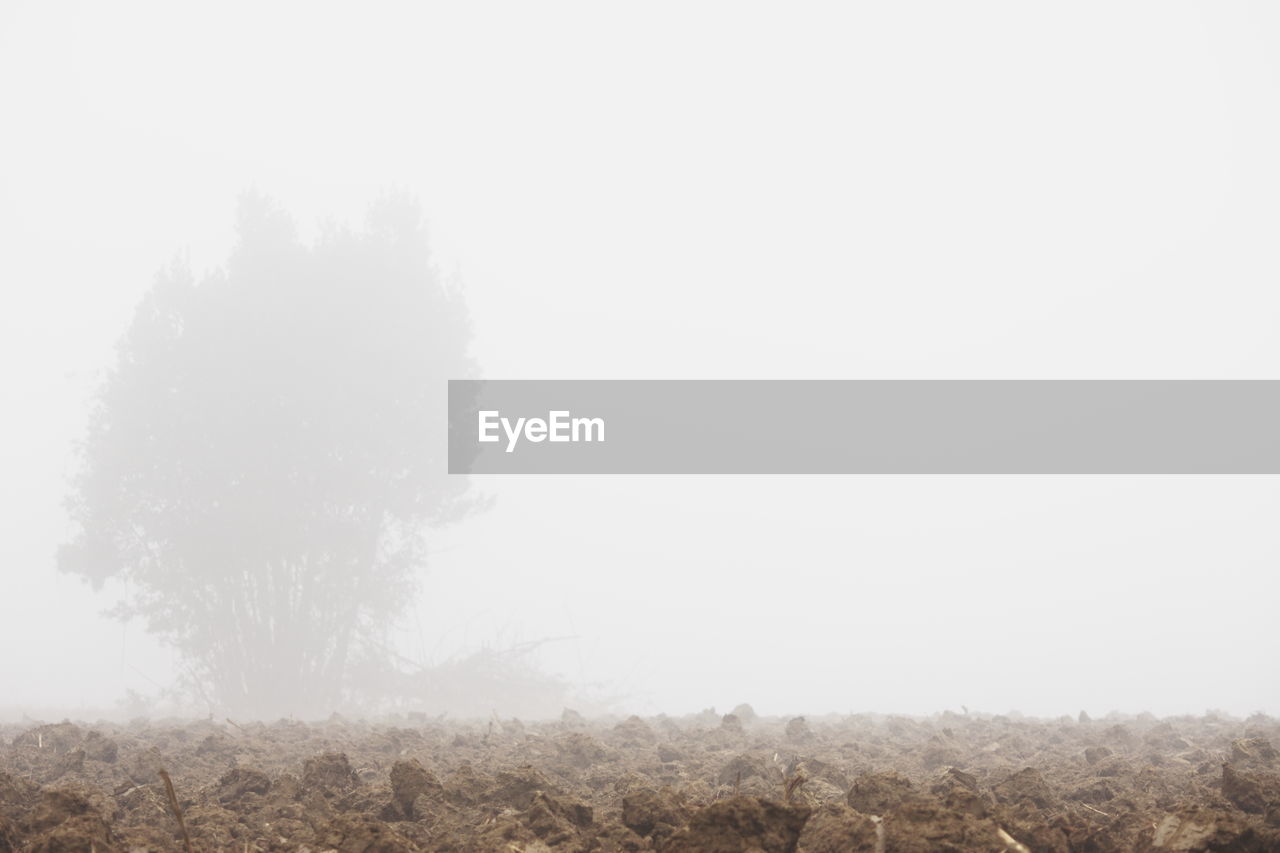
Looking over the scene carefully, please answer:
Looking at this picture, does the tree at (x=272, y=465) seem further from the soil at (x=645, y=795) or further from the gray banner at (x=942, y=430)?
the gray banner at (x=942, y=430)

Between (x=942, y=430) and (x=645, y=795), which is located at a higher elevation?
(x=942, y=430)

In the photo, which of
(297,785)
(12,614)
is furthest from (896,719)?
(12,614)

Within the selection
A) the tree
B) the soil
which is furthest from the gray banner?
the soil

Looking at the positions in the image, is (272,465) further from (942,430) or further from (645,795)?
(942,430)

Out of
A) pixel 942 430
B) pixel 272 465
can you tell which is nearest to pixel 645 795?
pixel 272 465

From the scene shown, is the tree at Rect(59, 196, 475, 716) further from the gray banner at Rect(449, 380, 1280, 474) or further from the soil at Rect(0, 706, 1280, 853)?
the gray banner at Rect(449, 380, 1280, 474)

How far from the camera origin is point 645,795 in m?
2.72

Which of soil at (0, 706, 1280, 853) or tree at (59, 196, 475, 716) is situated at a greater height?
tree at (59, 196, 475, 716)

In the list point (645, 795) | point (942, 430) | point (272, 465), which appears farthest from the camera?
point (942, 430)

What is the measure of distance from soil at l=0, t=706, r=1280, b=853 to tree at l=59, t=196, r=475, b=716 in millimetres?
9667

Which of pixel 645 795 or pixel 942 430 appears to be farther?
pixel 942 430

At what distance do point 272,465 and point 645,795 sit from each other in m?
14.2

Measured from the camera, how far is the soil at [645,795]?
85.0 inches

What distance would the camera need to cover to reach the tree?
48.7ft
